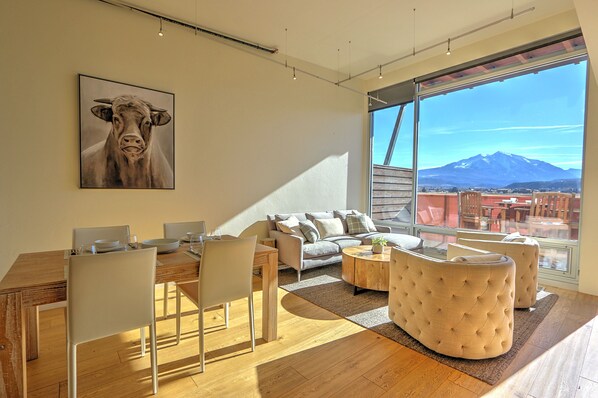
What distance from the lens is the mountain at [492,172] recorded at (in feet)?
13.6

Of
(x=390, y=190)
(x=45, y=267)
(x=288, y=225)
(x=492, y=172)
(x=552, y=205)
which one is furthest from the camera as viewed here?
(x=390, y=190)

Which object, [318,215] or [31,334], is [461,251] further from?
[31,334]

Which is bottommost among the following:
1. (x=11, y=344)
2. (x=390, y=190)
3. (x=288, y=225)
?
(x=11, y=344)

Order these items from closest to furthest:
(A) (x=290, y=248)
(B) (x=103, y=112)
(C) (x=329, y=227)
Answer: (B) (x=103, y=112) < (A) (x=290, y=248) < (C) (x=329, y=227)

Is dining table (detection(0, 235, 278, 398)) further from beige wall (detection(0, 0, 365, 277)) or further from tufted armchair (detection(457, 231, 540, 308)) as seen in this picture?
tufted armchair (detection(457, 231, 540, 308))

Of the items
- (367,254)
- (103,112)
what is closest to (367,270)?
(367,254)

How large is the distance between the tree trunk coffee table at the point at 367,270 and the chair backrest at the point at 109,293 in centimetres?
229

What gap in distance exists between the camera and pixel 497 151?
15.1 feet

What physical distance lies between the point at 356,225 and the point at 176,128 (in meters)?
3.28

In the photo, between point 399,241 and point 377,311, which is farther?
point 399,241

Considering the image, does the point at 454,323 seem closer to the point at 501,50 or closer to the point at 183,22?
the point at 501,50

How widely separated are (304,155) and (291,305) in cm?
281

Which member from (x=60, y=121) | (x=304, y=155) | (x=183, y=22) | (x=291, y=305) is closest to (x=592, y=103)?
(x=304, y=155)

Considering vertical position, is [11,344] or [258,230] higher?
[258,230]
